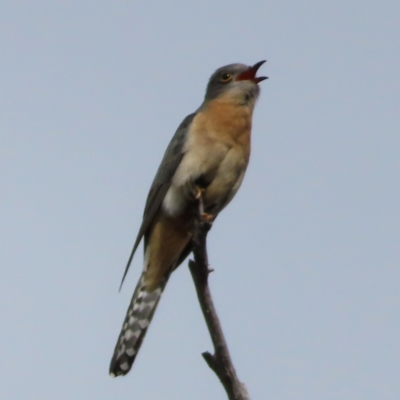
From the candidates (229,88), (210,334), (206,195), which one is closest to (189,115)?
(229,88)

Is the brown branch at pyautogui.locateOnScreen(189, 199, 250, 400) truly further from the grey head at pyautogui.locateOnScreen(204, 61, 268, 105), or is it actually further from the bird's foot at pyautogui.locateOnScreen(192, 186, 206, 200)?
the grey head at pyautogui.locateOnScreen(204, 61, 268, 105)

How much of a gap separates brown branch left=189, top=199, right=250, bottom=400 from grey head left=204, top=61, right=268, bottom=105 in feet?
8.68

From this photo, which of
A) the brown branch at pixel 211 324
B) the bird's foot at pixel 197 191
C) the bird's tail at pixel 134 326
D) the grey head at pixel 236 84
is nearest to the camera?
the brown branch at pixel 211 324

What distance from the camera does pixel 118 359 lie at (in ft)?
22.3

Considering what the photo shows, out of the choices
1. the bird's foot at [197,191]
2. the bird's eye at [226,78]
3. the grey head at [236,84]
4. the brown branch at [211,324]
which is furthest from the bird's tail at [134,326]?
the bird's eye at [226,78]

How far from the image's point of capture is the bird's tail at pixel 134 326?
6785 mm

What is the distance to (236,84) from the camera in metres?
8.12

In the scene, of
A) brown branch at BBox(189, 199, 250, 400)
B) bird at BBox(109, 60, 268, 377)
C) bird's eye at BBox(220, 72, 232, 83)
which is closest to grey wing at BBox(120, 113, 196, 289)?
bird at BBox(109, 60, 268, 377)

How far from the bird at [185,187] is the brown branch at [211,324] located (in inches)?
62.0

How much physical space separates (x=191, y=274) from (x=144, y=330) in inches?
90.8

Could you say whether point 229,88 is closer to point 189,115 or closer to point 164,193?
point 189,115

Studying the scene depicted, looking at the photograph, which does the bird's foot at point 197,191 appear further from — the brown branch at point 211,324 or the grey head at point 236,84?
the brown branch at point 211,324

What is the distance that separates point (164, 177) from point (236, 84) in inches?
56.4

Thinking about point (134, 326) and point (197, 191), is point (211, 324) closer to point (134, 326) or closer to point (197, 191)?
point (197, 191)
